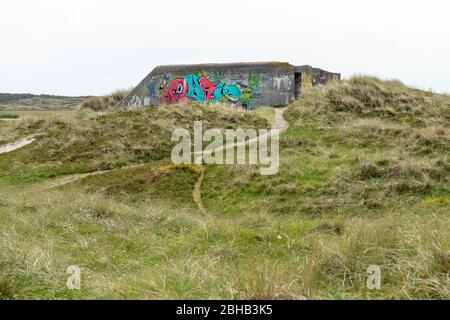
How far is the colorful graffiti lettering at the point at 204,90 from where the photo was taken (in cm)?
2330

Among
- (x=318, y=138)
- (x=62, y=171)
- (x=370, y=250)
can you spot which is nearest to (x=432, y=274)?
(x=370, y=250)

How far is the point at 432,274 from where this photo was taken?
3521 millimetres

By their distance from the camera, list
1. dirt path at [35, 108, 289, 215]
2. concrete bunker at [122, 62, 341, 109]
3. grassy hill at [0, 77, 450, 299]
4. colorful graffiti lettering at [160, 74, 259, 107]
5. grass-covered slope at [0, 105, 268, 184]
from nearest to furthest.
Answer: grassy hill at [0, 77, 450, 299] < dirt path at [35, 108, 289, 215] < grass-covered slope at [0, 105, 268, 184] < concrete bunker at [122, 62, 341, 109] < colorful graffiti lettering at [160, 74, 259, 107]

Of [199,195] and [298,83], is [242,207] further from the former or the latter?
[298,83]

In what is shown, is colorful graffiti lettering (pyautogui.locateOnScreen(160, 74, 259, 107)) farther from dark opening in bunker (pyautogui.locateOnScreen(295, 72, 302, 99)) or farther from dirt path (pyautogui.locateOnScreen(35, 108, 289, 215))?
dirt path (pyautogui.locateOnScreen(35, 108, 289, 215))

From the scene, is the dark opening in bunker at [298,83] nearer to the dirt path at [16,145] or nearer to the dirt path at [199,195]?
the dirt path at [199,195]

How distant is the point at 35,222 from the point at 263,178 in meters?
6.11

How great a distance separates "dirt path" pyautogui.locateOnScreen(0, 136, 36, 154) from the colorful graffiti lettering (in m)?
8.88

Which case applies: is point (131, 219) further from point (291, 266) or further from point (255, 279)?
point (255, 279)

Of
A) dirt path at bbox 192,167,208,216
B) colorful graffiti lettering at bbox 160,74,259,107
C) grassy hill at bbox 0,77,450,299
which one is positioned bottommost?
dirt path at bbox 192,167,208,216

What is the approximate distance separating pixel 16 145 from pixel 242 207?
37.4ft

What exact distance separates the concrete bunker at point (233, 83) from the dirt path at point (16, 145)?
7930mm

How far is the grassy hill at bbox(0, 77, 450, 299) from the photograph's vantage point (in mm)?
3717

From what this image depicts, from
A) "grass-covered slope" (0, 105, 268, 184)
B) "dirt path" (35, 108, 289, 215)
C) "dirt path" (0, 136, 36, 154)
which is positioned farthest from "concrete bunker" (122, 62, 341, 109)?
"dirt path" (0, 136, 36, 154)
